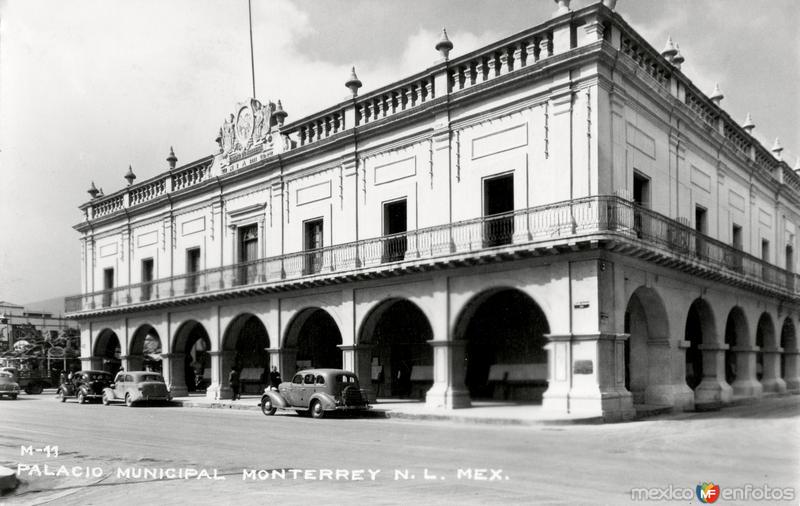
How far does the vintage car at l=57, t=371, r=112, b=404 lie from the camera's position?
2675 cm

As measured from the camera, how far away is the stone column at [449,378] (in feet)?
61.0

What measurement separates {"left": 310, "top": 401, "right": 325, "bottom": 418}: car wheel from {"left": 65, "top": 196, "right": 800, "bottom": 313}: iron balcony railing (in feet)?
13.1

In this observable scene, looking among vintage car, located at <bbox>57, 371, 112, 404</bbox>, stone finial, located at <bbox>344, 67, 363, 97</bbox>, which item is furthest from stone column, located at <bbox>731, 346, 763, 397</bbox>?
vintage car, located at <bbox>57, 371, 112, 404</bbox>

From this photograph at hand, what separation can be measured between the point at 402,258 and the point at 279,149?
6.97 metres

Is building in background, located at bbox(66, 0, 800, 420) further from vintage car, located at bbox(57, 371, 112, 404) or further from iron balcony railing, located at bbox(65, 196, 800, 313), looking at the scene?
vintage car, located at bbox(57, 371, 112, 404)

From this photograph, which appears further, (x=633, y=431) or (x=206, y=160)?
(x=206, y=160)

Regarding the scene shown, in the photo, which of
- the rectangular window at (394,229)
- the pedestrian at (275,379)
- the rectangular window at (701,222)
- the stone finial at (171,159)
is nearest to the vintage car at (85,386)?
the pedestrian at (275,379)

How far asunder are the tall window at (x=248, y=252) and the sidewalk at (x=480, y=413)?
178 inches

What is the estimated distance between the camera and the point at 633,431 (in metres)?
13.8

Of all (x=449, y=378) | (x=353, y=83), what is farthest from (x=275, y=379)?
(x=353, y=83)

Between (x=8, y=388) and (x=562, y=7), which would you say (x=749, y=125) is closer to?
(x=562, y=7)

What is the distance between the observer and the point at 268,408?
20.0 meters

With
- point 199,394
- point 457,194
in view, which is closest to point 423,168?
point 457,194

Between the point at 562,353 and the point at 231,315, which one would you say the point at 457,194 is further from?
the point at 231,315
